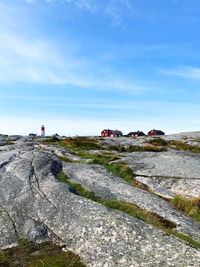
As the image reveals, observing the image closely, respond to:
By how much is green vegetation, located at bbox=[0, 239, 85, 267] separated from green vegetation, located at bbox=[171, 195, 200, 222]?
29.6ft

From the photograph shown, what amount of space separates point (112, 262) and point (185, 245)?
303cm

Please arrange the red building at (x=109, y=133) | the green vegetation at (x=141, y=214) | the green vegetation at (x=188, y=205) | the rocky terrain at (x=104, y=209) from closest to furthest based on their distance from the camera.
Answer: the rocky terrain at (x=104, y=209) < the green vegetation at (x=141, y=214) < the green vegetation at (x=188, y=205) < the red building at (x=109, y=133)

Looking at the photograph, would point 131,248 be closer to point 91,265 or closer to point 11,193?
point 91,265

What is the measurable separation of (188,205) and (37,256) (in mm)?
10625

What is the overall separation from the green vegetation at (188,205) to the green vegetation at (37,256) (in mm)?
9036

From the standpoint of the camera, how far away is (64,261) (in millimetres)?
16969

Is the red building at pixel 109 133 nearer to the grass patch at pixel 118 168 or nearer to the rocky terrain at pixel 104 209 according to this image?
the grass patch at pixel 118 168

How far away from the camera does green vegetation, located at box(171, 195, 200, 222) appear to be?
23.9 m

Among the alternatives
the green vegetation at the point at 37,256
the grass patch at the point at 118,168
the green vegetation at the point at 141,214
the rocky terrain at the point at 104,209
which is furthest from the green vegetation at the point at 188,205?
the green vegetation at the point at 37,256

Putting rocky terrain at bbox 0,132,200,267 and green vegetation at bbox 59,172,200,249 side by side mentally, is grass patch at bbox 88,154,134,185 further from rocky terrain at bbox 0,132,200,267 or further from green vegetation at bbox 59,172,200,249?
green vegetation at bbox 59,172,200,249

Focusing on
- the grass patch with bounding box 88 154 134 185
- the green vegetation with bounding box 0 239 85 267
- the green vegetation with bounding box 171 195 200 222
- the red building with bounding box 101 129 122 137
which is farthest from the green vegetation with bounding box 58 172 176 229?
the red building with bounding box 101 129 122 137


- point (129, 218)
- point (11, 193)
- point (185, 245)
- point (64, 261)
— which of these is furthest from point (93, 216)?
point (11, 193)

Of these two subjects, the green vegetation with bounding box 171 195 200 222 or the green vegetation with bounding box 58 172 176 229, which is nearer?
the green vegetation with bounding box 58 172 176 229

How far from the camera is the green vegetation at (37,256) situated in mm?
16891
